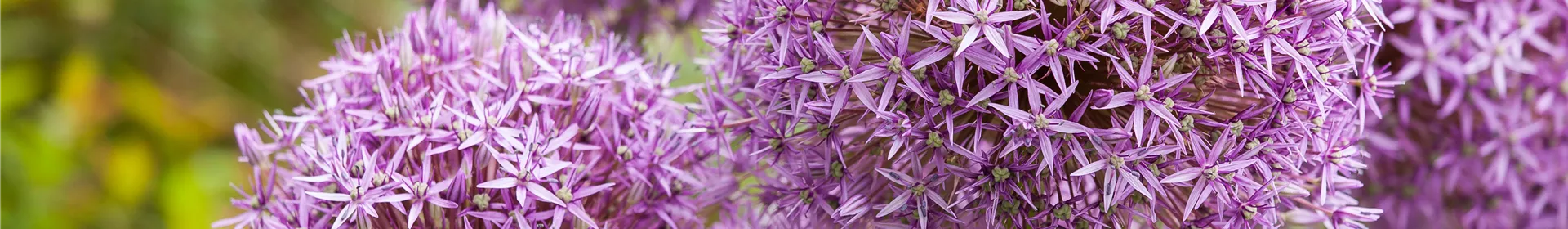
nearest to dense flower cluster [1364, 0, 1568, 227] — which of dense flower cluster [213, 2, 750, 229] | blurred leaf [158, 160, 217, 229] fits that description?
dense flower cluster [213, 2, 750, 229]

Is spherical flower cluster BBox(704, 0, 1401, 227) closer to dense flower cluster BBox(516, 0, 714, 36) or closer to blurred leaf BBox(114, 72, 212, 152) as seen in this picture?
dense flower cluster BBox(516, 0, 714, 36)

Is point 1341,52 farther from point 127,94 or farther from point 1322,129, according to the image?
point 127,94

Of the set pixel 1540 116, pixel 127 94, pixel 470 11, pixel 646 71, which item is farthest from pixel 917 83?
pixel 127 94

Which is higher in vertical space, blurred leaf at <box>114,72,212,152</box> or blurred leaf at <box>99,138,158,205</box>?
blurred leaf at <box>114,72,212,152</box>

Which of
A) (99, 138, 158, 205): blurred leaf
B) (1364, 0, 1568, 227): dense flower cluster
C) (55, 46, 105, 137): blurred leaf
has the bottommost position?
(1364, 0, 1568, 227): dense flower cluster

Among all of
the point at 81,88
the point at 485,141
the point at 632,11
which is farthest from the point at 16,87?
the point at 485,141

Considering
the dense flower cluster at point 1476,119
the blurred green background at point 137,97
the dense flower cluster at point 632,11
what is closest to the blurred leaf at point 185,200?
the blurred green background at point 137,97
